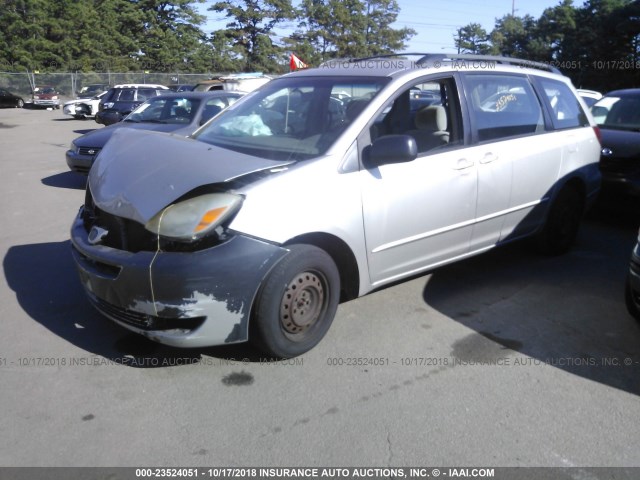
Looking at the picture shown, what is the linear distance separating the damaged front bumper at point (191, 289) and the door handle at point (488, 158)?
2.06 metres

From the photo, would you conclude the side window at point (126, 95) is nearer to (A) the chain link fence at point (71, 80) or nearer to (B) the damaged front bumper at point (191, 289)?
(B) the damaged front bumper at point (191, 289)

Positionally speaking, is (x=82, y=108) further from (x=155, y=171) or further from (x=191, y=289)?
(x=191, y=289)

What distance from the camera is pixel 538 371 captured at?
362 centimetres

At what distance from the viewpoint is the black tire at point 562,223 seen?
559 cm

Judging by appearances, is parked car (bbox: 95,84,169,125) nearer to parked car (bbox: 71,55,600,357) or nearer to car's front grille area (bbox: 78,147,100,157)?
car's front grille area (bbox: 78,147,100,157)

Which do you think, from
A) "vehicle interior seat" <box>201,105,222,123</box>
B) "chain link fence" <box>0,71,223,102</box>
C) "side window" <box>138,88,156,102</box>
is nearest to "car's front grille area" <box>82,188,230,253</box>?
"vehicle interior seat" <box>201,105,222,123</box>

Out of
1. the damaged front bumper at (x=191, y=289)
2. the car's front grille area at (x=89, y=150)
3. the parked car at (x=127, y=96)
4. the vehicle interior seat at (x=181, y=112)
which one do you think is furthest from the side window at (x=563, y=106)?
the parked car at (x=127, y=96)

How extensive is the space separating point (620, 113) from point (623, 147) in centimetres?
142

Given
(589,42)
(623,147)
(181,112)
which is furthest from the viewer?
(589,42)

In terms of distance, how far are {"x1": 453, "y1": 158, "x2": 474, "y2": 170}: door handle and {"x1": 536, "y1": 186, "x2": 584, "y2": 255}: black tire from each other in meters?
1.51

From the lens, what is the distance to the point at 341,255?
3.81 m

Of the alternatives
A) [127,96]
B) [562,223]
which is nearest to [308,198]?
[562,223]

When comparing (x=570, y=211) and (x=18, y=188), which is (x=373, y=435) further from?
(x=18, y=188)

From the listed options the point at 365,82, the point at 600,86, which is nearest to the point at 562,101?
the point at 365,82
